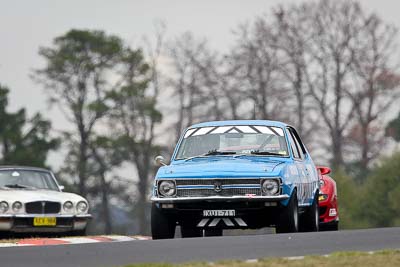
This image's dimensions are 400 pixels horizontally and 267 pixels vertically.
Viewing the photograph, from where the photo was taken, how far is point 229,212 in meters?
16.1

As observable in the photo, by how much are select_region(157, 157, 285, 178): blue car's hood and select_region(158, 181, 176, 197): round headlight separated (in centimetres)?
10

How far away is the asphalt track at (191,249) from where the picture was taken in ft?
38.5

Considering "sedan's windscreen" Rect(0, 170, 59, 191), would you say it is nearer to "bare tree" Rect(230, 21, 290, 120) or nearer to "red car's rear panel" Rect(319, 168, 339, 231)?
"red car's rear panel" Rect(319, 168, 339, 231)

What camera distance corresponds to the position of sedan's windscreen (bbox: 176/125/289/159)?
56.4 feet

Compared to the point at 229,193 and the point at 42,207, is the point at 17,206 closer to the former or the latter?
the point at 42,207

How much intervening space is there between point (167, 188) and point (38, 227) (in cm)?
838

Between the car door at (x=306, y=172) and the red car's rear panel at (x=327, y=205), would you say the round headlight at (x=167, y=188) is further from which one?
the red car's rear panel at (x=327, y=205)

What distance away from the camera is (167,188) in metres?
16.2

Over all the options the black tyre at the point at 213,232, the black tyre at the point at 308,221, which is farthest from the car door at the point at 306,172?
the black tyre at the point at 213,232

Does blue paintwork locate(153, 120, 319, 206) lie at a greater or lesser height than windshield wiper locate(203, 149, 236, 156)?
lesser

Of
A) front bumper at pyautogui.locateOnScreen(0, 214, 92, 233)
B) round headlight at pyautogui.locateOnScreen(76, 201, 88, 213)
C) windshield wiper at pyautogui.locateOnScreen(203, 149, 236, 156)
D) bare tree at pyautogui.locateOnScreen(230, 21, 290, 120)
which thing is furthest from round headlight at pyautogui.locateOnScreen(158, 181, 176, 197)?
bare tree at pyautogui.locateOnScreen(230, 21, 290, 120)

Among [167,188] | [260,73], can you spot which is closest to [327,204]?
[167,188]

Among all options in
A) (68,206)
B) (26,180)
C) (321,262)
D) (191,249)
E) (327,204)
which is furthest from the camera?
(26,180)

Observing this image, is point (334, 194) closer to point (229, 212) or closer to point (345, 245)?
point (229, 212)
